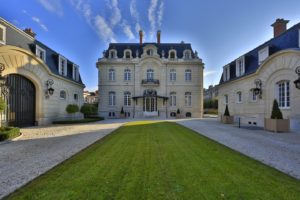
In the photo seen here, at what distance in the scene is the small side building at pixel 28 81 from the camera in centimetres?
1130

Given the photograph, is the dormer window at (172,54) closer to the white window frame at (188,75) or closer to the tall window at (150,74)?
the white window frame at (188,75)

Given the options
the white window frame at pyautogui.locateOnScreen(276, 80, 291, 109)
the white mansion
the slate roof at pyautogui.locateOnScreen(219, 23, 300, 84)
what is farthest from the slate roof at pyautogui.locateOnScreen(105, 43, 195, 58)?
the white window frame at pyautogui.locateOnScreen(276, 80, 291, 109)

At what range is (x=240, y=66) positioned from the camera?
692 inches

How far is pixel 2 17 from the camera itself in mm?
11070

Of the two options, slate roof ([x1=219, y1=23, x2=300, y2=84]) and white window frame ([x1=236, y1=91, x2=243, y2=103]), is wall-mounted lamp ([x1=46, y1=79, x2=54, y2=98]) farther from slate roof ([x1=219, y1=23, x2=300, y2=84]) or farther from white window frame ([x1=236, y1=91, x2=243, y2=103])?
white window frame ([x1=236, y1=91, x2=243, y2=103])

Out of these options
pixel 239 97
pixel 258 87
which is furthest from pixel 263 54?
pixel 239 97

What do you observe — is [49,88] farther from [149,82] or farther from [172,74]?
[172,74]

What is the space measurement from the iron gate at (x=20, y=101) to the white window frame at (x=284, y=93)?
715 inches

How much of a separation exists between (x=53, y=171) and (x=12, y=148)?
362 cm

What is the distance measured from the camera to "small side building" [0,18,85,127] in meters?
11.3

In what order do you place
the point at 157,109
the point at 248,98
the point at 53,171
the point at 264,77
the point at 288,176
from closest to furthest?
the point at 288,176
the point at 53,171
the point at 264,77
the point at 248,98
the point at 157,109

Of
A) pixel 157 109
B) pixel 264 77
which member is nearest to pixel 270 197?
pixel 264 77

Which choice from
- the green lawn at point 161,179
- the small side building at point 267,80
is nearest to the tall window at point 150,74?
the small side building at point 267,80

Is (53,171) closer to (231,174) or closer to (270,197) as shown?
(231,174)
